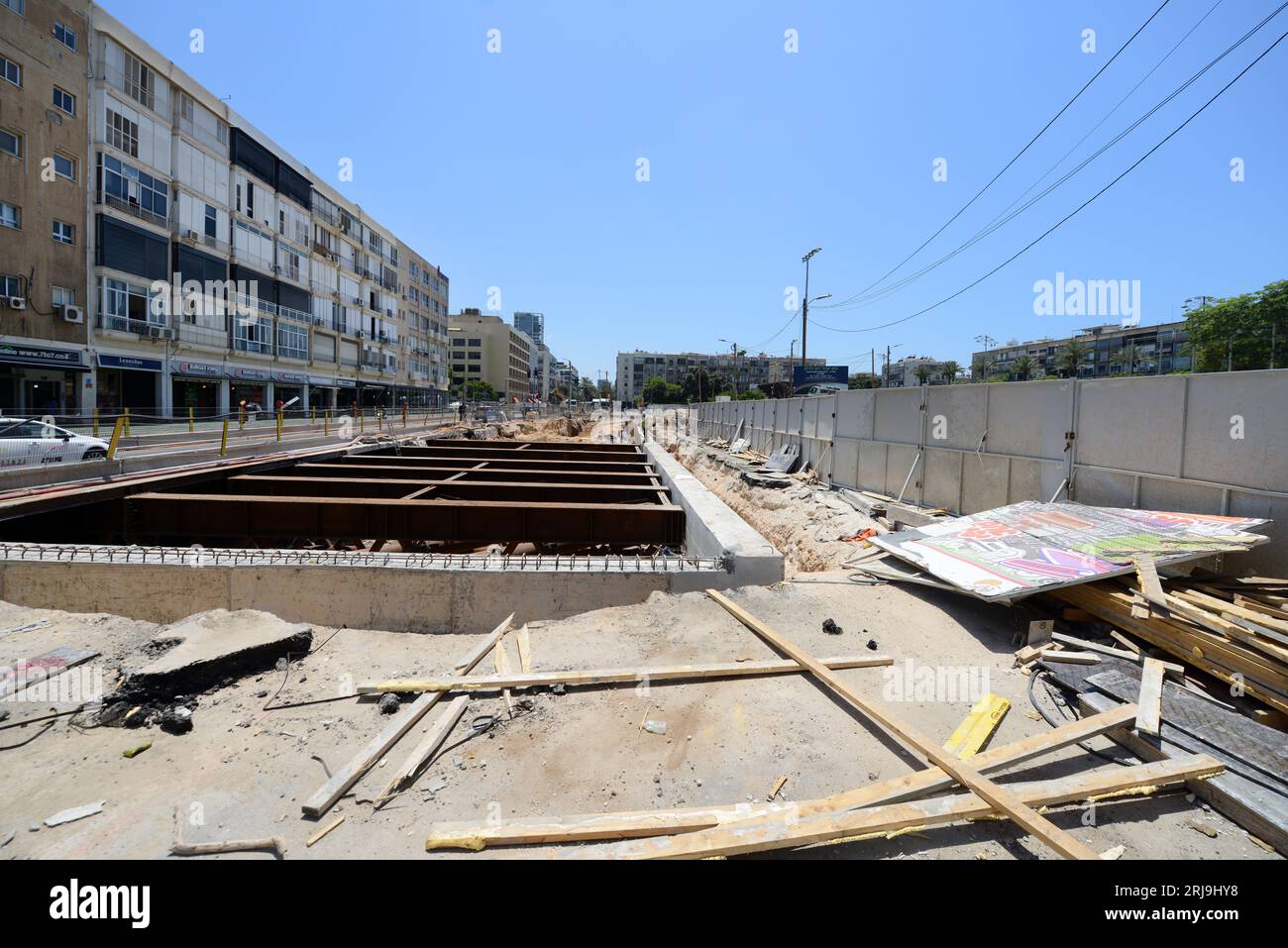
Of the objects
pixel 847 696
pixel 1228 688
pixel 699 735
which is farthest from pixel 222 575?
pixel 1228 688

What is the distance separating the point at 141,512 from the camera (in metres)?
10.2

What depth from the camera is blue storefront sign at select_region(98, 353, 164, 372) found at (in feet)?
106

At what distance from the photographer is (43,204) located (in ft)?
95.1

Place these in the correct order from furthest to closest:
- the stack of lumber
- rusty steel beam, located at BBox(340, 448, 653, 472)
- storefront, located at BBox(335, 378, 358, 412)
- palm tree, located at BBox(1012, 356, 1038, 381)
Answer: palm tree, located at BBox(1012, 356, 1038, 381) < storefront, located at BBox(335, 378, 358, 412) < rusty steel beam, located at BBox(340, 448, 653, 472) < the stack of lumber

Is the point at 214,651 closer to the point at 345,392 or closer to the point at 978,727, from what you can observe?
the point at 978,727

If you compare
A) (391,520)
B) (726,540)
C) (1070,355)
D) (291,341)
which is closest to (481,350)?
(291,341)

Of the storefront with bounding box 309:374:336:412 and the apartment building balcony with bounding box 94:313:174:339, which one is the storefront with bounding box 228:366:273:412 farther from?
the apartment building balcony with bounding box 94:313:174:339

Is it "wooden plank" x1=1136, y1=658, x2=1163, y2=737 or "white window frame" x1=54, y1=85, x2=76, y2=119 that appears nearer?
"wooden plank" x1=1136, y1=658, x2=1163, y2=737

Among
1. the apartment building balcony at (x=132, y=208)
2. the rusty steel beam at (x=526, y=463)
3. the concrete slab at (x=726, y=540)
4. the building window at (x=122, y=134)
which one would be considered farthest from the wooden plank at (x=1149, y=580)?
the building window at (x=122, y=134)

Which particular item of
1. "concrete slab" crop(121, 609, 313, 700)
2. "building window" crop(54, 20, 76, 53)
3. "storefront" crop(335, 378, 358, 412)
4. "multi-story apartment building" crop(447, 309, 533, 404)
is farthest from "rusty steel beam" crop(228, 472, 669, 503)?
"multi-story apartment building" crop(447, 309, 533, 404)

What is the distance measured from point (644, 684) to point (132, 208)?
146ft

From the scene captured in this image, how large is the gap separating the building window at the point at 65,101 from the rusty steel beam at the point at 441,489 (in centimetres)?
3284

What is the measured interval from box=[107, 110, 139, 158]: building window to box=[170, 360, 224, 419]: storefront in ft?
38.7
